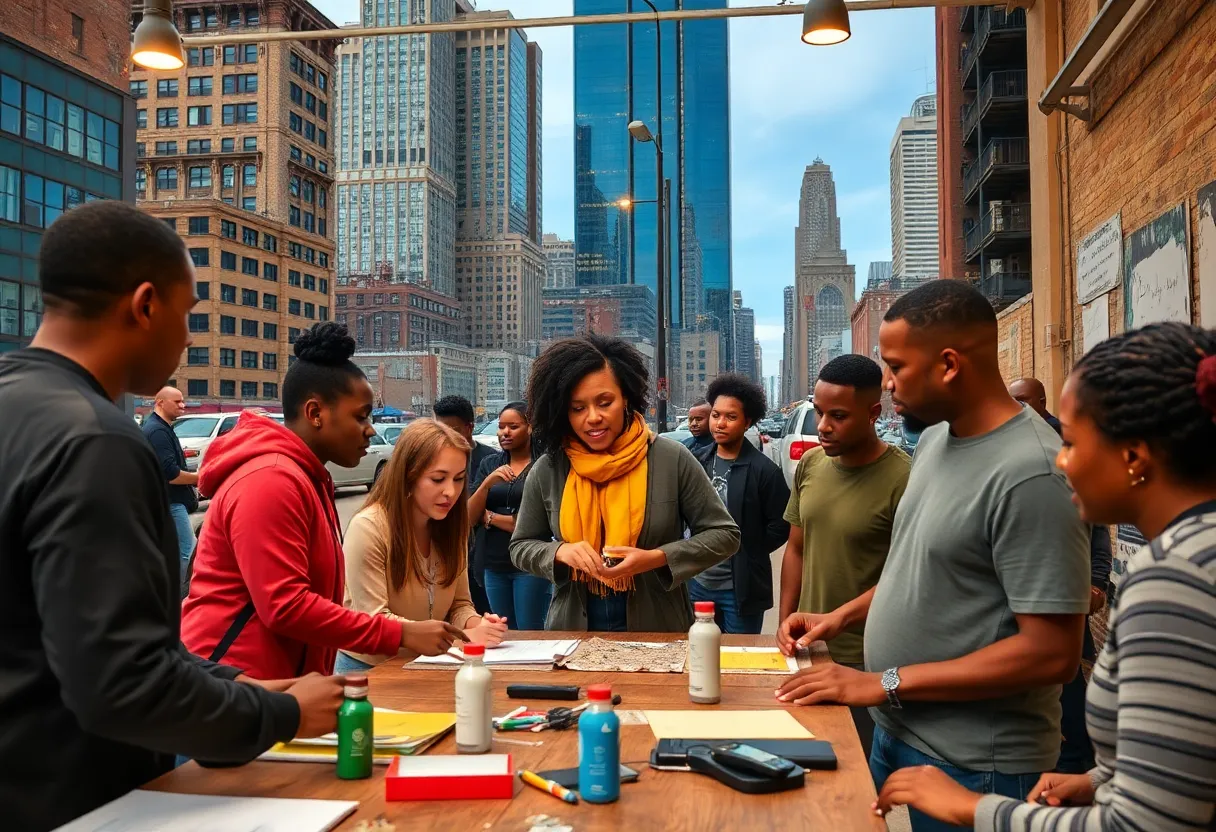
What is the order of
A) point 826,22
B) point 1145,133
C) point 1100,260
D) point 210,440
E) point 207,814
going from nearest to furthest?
point 207,814
point 826,22
point 1145,133
point 1100,260
point 210,440

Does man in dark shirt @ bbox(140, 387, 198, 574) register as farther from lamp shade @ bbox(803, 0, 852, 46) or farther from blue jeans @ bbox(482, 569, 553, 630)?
lamp shade @ bbox(803, 0, 852, 46)

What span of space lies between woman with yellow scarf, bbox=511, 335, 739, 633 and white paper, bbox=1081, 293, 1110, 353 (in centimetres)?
488

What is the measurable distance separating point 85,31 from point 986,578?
41.8 metres

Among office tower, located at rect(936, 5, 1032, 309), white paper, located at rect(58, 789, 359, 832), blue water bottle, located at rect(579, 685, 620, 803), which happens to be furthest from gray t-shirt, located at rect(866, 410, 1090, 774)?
office tower, located at rect(936, 5, 1032, 309)

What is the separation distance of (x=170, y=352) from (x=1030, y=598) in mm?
1920

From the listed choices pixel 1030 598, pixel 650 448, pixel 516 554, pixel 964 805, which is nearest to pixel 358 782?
pixel 964 805

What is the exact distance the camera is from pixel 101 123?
37125mm

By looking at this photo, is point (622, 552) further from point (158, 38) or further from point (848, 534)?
point (158, 38)

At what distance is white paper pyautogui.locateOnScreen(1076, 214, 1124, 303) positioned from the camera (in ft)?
23.2

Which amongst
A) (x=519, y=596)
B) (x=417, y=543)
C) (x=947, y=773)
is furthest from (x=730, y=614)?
(x=947, y=773)

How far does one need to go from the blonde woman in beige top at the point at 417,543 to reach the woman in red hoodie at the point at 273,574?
1.89ft

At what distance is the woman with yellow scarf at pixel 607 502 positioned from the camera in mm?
3705

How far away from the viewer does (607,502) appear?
148 inches

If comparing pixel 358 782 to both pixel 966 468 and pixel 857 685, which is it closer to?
pixel 857 685
